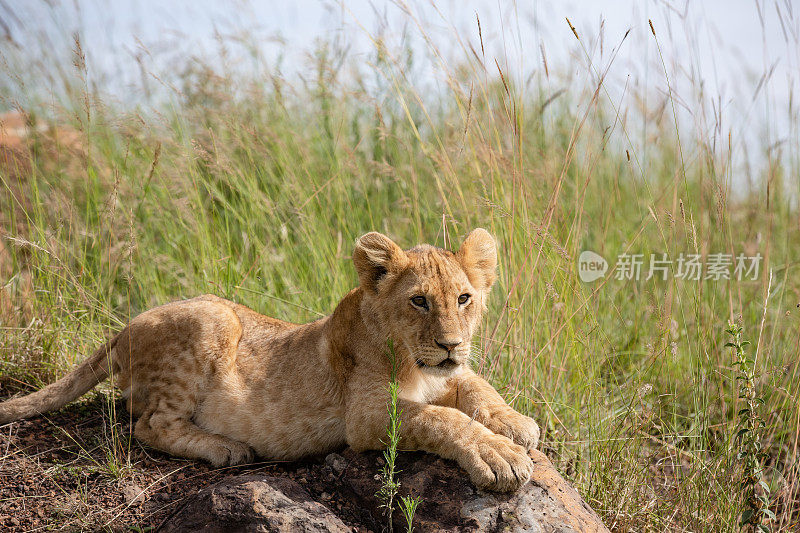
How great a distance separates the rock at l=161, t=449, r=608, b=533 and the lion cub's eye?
2.34 feet

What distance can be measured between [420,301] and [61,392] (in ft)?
7.82

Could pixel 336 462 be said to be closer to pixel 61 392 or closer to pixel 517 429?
pixel 517 429

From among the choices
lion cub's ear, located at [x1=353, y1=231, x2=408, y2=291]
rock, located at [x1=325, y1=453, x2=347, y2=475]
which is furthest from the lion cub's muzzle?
rock, located at [x1=325, y1=453, x2=347, y2=475]

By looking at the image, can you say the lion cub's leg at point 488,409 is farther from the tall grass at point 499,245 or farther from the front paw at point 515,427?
the tall grass at point 499,245

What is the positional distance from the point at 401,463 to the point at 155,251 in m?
4.06

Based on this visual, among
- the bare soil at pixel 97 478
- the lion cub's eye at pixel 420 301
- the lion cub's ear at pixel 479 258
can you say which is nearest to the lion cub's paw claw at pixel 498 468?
the bare soil at pixel 97 478

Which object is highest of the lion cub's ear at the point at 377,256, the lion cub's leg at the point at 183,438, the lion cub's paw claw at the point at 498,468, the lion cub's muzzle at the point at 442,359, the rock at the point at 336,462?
the lion cub's ear at the point at 377,256

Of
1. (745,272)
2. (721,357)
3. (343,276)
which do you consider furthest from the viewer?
(745,272)

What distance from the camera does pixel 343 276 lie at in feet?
18.8

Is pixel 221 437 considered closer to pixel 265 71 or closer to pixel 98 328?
pixel 98 328

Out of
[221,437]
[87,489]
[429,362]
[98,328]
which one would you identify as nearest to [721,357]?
[429,362]

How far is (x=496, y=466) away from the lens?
3.12 m

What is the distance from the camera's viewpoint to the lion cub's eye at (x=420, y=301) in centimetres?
364

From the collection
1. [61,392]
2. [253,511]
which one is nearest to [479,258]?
[253,511]
